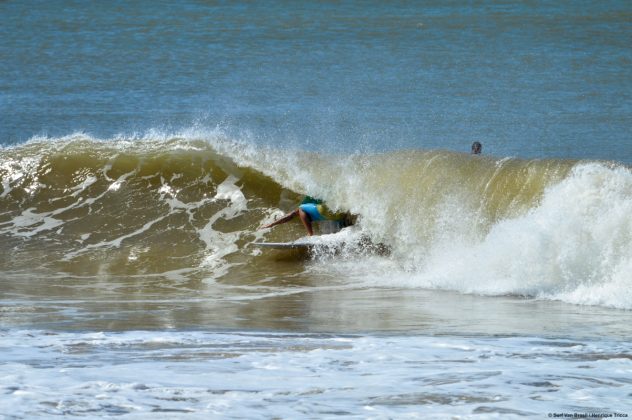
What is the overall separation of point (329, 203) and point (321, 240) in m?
1.18

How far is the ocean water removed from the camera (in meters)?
7.05

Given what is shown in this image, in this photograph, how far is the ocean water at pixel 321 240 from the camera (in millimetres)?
7055

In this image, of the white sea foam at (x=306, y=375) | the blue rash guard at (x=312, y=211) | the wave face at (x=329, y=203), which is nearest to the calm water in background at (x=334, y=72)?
the wave face at (x=329, y=203)

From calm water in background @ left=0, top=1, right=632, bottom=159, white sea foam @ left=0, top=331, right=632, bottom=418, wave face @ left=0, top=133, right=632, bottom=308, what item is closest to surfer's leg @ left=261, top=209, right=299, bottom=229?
wave face @ left=0, top=133, right=632, bottom=308

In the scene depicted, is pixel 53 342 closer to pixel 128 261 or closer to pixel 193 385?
pixel 193 385

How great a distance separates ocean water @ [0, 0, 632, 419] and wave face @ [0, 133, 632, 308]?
4cm

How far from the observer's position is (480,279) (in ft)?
39.8

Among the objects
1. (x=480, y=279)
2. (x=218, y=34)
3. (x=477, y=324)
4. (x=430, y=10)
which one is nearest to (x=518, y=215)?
(x=480, y=279)

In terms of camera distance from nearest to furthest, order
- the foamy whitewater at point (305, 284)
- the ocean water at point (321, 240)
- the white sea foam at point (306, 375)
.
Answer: the white sea foam at point (306, 375) → the foamy whitewater at point (305, 284) → the ocean water at point (321, 240)

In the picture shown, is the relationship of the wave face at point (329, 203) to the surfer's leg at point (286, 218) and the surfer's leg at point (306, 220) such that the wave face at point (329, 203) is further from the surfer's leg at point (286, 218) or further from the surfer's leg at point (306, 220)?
the surfer's leg at point (306, 220)

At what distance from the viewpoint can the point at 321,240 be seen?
1441 centimetres

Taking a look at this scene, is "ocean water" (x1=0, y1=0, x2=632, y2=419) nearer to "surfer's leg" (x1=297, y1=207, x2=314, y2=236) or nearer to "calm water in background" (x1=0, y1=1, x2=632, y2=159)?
"calm water in background" (x1=0, y1=1, x2=632, y2=159)

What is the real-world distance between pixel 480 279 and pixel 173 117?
1734 cm

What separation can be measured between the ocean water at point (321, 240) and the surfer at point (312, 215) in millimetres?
305
